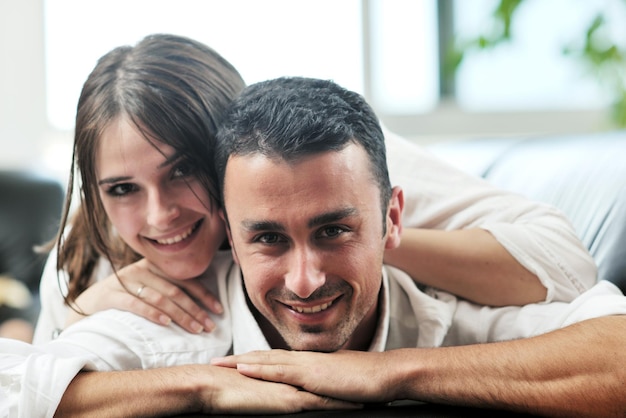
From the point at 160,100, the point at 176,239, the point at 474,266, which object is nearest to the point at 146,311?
the point at 176,239

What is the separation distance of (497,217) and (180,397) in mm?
754

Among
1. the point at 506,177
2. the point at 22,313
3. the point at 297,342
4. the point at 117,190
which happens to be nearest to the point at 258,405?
the point at 297,342

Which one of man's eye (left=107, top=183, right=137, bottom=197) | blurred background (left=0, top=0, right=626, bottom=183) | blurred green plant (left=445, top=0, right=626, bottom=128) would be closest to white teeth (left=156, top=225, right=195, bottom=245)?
man's eye (left=107, top=183, right=137, bottom=197)

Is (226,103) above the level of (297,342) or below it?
above

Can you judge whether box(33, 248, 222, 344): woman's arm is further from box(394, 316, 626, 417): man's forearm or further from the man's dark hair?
box(394, 316, 626, 417): man's forearm

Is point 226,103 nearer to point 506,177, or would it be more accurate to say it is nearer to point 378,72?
point 506,177

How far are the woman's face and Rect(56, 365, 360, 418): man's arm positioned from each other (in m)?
0.33

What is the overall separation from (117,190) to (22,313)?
1.74 m

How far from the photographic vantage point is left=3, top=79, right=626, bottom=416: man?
3.57 feet

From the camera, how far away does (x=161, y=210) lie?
1.34 meters

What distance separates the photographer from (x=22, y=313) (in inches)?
115

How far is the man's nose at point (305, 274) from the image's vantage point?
113 cm

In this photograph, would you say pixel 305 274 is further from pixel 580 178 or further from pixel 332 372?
pixel 580 178

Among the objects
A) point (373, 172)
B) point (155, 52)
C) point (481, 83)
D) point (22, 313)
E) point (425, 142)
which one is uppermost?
point (155, 52)
